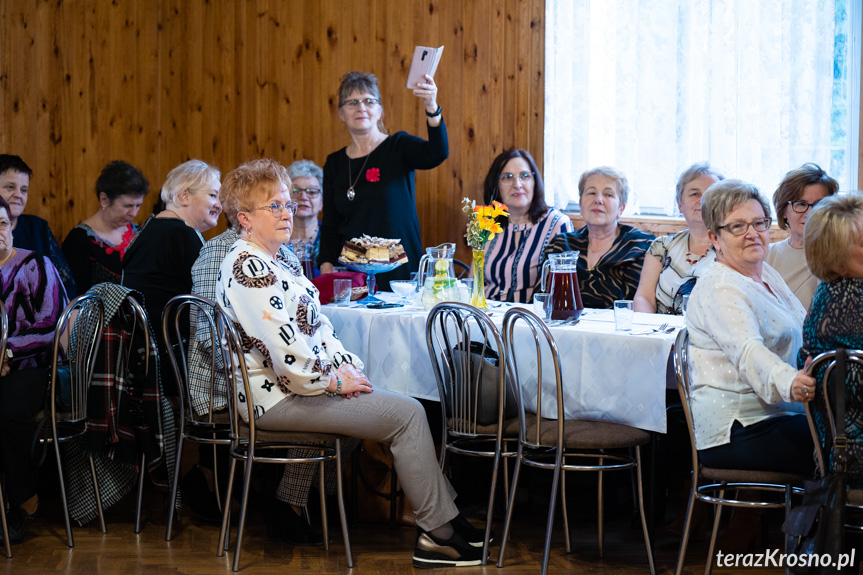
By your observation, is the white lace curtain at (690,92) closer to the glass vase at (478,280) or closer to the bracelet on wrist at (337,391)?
the glass vase at (478,280)

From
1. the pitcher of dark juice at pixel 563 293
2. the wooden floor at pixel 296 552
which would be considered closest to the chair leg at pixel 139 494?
the wooden floor at pixel 296 552

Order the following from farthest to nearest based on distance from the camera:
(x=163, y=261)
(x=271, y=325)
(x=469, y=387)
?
1. (x=163, y=261)
2. (x=469, y=387)
3. (x=271, y=325)

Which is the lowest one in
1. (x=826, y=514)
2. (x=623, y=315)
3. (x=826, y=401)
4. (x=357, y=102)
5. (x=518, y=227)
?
(x=826, y=514)

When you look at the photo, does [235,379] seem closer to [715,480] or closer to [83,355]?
[83,355]

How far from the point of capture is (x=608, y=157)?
15.1ft

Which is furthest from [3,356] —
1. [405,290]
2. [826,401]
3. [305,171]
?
[826,401]

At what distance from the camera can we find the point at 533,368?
2.95 m

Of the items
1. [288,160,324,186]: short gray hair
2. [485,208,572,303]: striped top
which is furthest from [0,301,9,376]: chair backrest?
[485,208,572,303]: striped top

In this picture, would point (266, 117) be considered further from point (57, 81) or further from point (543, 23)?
point (543, 23)

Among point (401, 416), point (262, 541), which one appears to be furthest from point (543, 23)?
point (262, 541)

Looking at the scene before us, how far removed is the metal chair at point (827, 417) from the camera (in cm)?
209

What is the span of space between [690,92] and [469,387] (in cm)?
225

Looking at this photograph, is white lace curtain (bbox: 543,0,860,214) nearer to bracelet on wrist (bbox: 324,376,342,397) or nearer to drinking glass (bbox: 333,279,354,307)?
drinking glass (bbox: 333,279,354,307)

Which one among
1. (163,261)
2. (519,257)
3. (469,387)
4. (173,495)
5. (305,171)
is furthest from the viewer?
(305,171)
